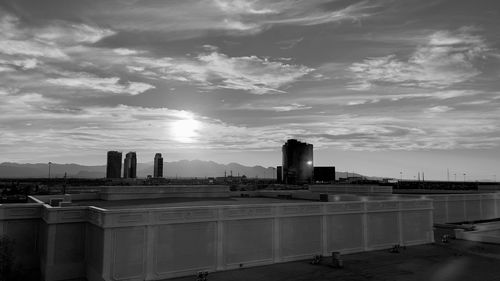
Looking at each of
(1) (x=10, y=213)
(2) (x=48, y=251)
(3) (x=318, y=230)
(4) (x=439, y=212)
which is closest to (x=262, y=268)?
(3) (x=318, y=230)

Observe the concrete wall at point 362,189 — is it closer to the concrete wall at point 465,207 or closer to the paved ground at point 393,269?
the concrete wall at point 465,207

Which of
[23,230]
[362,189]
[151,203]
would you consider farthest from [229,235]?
[362,189]

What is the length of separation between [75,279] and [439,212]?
45720 millimetres

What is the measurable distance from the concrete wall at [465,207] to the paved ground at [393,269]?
21.2m

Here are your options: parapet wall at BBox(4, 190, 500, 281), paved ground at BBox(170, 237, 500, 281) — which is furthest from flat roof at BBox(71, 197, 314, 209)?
paved ground at BBox(170, 237, 500, 281)

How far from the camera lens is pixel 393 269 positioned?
2741 cm

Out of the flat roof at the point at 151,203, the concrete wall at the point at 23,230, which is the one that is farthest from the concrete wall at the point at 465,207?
the concrete wall at the point at 23,230

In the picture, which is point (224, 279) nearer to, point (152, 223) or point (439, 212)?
point (152, 223)

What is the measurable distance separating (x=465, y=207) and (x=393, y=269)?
123ft

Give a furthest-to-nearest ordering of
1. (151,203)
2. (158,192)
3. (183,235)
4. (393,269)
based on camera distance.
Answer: (158,192) → (151,203) → (393,269) → (183,235)

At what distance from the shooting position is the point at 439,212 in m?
54.6

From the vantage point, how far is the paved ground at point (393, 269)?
25141mm

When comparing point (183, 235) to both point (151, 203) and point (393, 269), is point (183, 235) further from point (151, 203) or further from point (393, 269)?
point (393, 269)

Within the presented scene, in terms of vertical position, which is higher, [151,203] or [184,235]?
[151,203]
